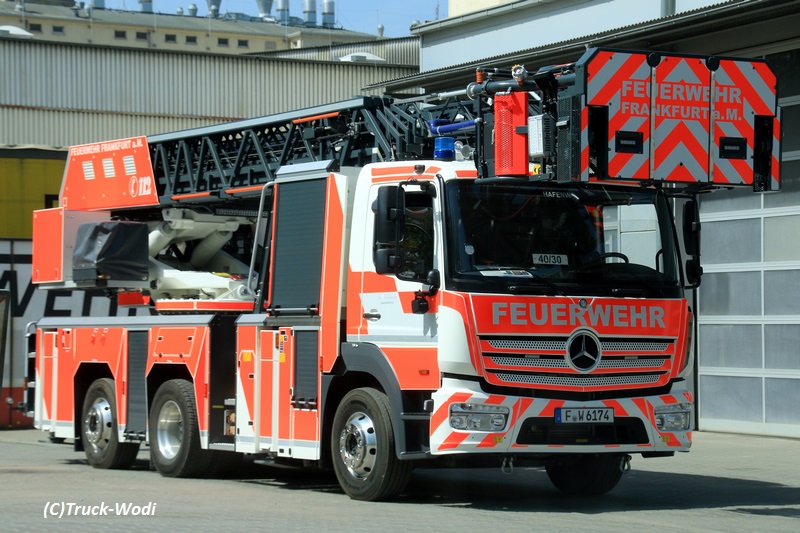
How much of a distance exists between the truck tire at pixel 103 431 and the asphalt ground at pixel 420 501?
0.84 feet

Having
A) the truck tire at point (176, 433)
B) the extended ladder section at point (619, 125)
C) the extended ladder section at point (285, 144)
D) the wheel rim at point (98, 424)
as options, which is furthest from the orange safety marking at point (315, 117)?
the wheel rim at point (98, 424)

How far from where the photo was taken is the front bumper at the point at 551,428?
33.9 feet

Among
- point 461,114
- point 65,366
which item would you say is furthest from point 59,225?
point 461,114

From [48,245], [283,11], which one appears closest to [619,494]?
[48,245]

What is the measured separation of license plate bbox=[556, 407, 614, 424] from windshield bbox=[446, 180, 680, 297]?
903mm

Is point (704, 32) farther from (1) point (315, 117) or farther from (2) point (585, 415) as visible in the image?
(2) point (585, 415)

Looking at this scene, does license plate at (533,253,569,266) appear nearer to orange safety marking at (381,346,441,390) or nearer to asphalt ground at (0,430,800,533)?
orange safety marking at (381,346,441,390)

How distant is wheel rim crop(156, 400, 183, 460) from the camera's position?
45.7 ft

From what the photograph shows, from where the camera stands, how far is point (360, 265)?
37.2 ft

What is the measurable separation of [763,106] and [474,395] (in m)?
3.20

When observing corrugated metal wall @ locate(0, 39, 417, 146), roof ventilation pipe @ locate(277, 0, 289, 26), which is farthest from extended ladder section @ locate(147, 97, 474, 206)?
roof ventilation pipe @ locate(277, 0, 289, 26)

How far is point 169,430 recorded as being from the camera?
1410 centimetres

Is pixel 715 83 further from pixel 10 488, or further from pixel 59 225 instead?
pixel 59 225

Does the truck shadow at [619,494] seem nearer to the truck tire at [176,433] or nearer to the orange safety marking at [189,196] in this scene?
the truck tire at [176,433]
